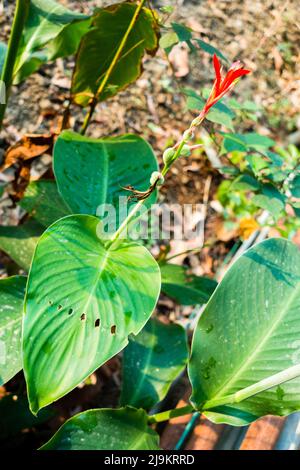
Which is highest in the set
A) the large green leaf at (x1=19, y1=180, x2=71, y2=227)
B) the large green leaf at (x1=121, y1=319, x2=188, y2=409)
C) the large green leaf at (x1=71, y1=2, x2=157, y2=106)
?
the large green leaf at (x1=71, y1=2, x2=157, y2=106)

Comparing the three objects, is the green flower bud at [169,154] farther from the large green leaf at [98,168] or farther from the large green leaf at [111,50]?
the large green leaf at [111,50]

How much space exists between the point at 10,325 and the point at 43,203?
0.34m

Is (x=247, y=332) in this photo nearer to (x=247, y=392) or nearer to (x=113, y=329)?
(x=247, y=392)

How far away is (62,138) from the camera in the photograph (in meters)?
1.19

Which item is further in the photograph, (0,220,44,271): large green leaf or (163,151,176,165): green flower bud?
(0,220,44,271): large green leaf

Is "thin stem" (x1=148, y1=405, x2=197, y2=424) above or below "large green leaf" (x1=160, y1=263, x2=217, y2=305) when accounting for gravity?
below

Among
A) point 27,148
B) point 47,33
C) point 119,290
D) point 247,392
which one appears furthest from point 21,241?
point 247,392

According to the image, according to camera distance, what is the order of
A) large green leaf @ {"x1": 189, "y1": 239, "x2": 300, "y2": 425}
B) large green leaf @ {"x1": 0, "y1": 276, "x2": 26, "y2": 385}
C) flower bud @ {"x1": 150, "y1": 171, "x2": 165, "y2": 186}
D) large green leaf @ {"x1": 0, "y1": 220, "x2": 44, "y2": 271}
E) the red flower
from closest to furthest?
the red flower, flower bud @ {"x1": 150, "y1": 171, "x2": 165, "y2": 186}, large green leaf @ {"x1": 0, "y1": 276, "x2": 26, "y2": 385}, large green leaf @ {"x1": 189, "y1": 239, "x2": 300, "y2": 425}, large green leaf @ {"x1": 0, "y1": 220, "x2": 44, "y2": 271}

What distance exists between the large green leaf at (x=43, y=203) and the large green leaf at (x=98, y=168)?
0.10 metres

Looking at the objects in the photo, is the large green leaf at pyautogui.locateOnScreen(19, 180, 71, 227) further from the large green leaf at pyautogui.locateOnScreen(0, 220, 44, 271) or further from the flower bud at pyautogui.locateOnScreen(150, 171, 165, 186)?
the flower bud at pyautogui.locateOnScreen(150, 171, 165, 186)

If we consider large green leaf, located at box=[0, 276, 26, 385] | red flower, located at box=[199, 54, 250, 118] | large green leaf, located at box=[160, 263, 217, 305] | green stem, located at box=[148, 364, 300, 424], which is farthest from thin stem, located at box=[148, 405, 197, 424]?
red flower, located at box=[199, 54, 250, 118]

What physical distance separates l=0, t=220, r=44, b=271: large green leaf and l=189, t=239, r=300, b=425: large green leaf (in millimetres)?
434

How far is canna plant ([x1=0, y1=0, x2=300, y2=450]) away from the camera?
2.76 ft

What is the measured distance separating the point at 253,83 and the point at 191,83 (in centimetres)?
37
